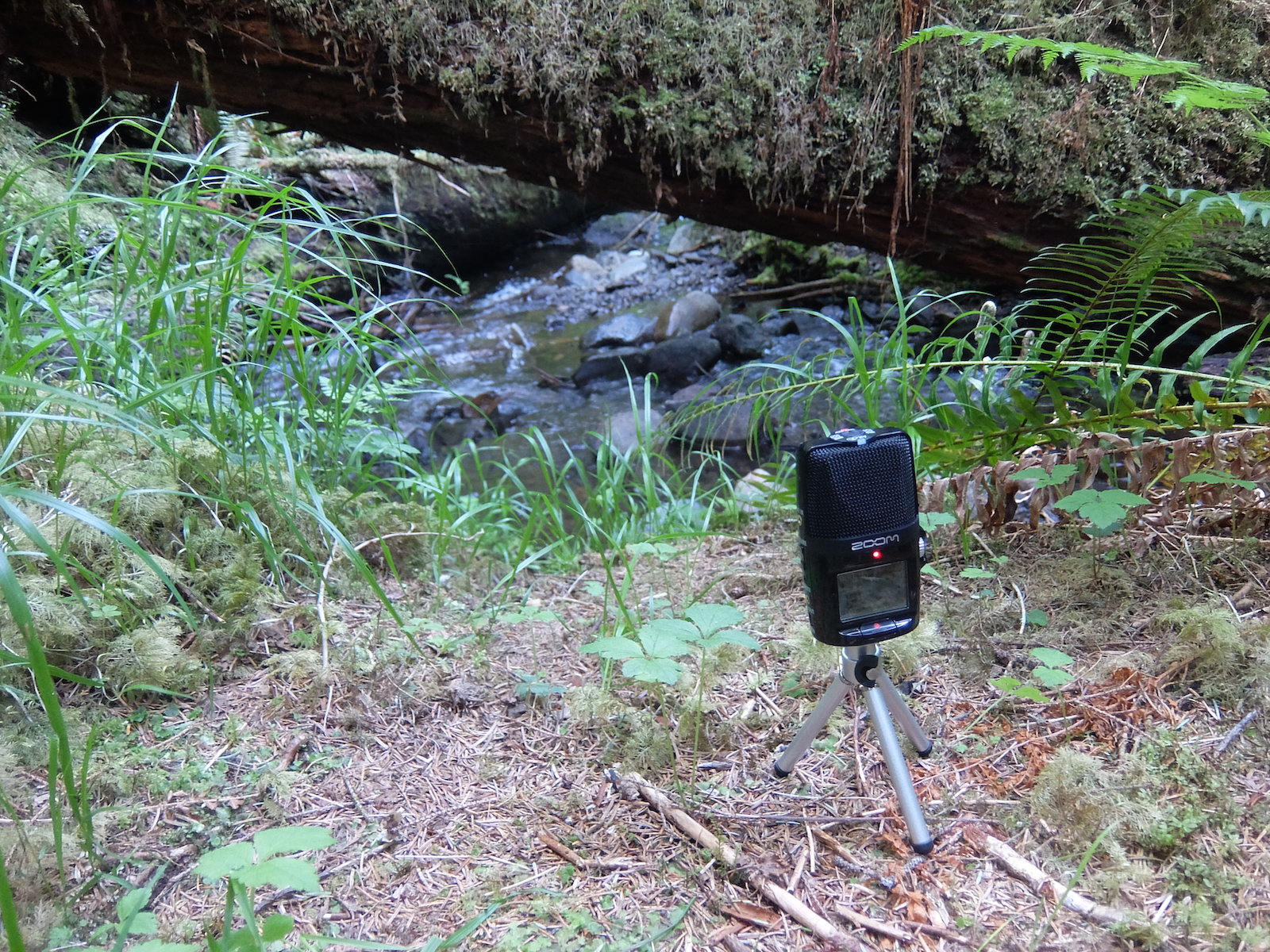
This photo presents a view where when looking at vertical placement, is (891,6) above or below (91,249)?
above

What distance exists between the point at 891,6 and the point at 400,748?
3.26 m

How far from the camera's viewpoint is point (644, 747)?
4.79 ft

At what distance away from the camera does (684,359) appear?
236 inches

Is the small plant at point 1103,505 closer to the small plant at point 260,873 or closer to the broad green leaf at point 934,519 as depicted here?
the broad green leaf at point 934,519

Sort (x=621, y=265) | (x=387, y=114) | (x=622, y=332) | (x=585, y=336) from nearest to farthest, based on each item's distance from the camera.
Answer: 1. (x=387, y=114)
2. (x=622, y=332)
3. (x=585, y=336)
4. (x=621, y=265)

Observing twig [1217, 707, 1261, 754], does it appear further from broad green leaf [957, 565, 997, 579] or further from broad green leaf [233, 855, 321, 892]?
broad green leaf [233, 855, 321, 892]

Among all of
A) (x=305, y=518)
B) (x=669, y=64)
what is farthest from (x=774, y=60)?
(x=305, y=518)

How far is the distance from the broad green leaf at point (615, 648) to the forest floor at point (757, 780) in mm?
230

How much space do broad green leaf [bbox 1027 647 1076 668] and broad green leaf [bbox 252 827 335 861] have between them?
50.0 inches

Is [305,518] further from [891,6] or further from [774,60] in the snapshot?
[891,6]

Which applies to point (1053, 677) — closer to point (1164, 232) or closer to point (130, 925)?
point (1164, 232)

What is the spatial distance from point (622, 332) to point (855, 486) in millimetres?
5576

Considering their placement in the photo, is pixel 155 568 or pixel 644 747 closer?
pixel 155 568

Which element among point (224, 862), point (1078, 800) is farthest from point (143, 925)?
point (1078, 800)
